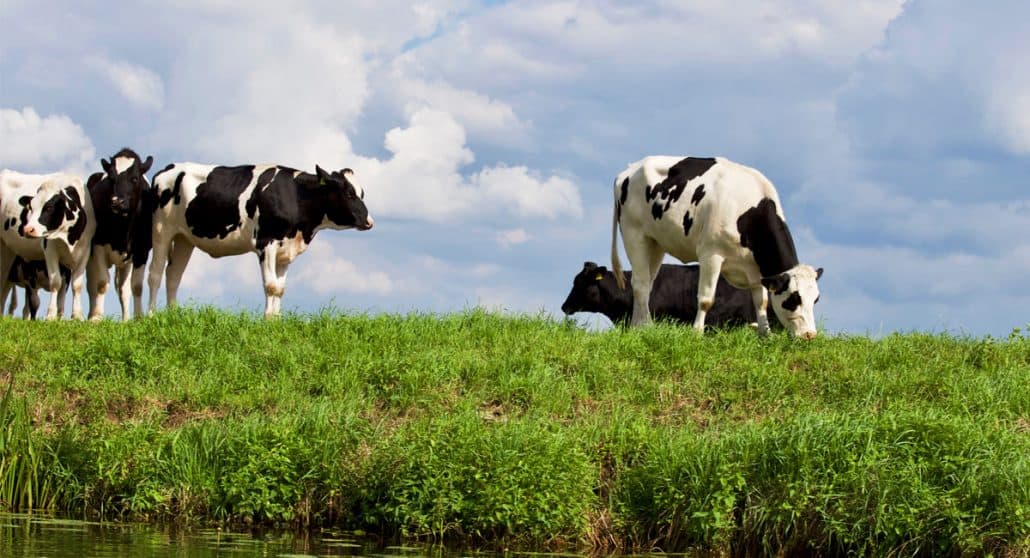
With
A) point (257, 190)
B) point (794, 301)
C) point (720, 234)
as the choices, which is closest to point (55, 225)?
point (257, 190)

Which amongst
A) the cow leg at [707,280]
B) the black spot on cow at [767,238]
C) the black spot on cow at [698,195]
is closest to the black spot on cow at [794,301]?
the black spot on cow at [767,238]

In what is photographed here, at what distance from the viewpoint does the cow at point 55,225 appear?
21.8m

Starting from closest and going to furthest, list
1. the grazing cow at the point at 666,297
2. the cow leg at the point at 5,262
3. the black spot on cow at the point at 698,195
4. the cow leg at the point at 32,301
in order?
the black spot on cow at the point at 698,195 < the grazing cow at the point at 666,297 < the cow leg at the point at 5,262 < the cow leg at the point at 32,301

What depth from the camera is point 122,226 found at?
2242cm

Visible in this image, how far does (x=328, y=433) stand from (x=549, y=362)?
3.97 meters

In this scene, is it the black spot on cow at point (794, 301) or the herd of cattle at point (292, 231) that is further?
the herd of cattle at point (292, 231)

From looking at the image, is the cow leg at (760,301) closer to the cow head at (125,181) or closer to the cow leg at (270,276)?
the cow leg at (270,276)

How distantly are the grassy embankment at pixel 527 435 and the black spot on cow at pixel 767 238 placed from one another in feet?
6.85

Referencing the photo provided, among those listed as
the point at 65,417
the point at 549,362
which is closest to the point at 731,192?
the point at 549,362

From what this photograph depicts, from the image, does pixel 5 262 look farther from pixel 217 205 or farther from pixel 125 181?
pixel 217 205

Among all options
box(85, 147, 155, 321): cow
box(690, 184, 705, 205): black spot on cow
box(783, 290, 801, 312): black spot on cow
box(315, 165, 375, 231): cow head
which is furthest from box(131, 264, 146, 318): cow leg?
box(783, 290, 801, 312): black spot on cow

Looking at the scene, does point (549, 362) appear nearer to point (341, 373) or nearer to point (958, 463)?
point (341, 373)

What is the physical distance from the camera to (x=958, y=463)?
34.9ft

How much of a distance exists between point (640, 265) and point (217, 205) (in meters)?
7.42
